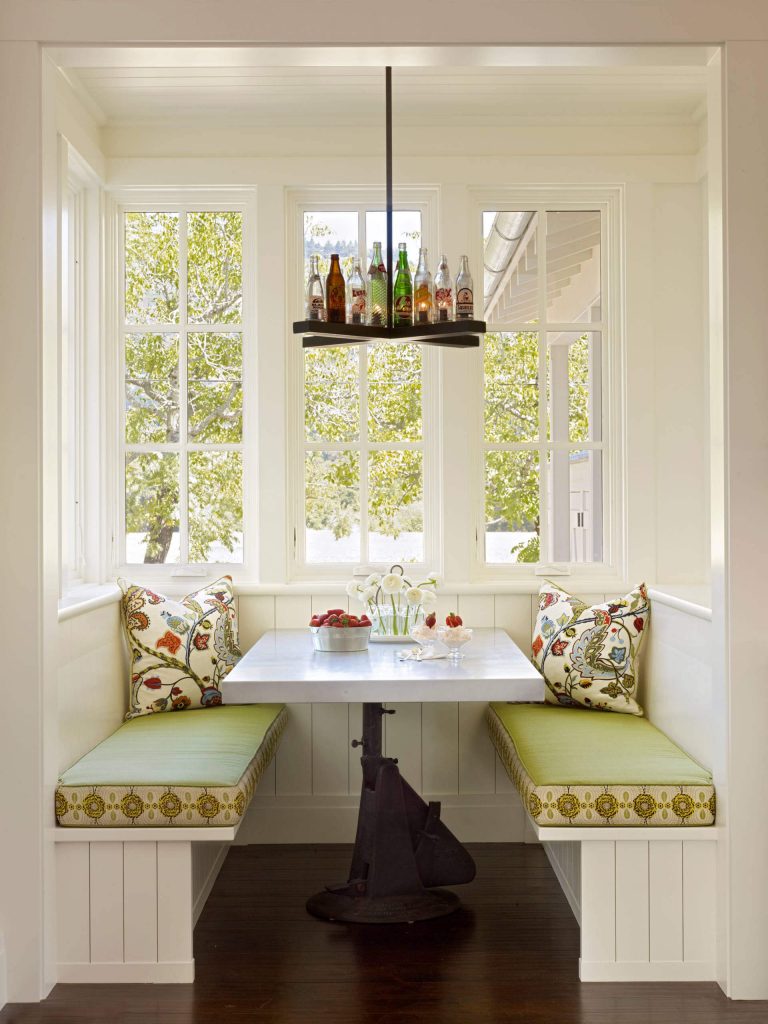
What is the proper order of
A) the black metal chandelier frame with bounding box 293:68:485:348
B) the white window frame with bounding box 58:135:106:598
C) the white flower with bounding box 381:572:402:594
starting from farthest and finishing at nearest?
the white window frame with bounding box 58:135:106:598, the white flower with bounding box 381:572:402:594, the black metal chandelier frame with bounding box 293:68:485:348

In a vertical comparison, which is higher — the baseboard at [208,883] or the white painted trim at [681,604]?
the white painted trim at [681,604]

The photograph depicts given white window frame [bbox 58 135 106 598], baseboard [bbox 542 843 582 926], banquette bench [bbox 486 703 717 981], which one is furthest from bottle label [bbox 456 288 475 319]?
baseboard [bbox 542 843 582 926]

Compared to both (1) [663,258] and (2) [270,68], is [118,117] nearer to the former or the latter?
A: (2) [270,68]

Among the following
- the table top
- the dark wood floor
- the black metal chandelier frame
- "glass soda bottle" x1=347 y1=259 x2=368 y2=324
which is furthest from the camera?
"glass soda bottle" x1=347 y1=259 x2=368 y2=324

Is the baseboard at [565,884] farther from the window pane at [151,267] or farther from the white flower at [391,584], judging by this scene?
the window pane at [151,267]

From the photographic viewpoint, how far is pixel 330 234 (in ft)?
12.9

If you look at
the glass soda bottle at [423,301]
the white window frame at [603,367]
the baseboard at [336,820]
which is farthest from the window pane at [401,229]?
the baseboard at [336,820]

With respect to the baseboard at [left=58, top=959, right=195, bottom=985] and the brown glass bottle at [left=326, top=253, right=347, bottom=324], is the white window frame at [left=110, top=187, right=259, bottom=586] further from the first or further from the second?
the baseboard at [left=58, top=959, right=195, bottom=985]

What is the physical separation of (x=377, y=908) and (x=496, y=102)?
2.93 m

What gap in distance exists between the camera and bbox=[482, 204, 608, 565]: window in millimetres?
3914

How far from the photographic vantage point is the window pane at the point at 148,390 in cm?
392

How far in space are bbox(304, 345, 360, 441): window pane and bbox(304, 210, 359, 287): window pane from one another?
377 mm

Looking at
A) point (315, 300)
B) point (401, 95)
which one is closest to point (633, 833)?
point (315, 300)

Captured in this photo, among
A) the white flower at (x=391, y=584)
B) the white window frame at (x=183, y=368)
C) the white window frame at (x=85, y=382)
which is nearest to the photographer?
the white flower at (x=391, y=584)
